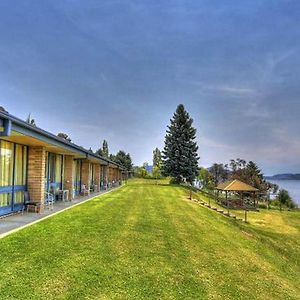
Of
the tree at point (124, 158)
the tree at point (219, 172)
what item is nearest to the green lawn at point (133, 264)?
the tree at point (219, 172)

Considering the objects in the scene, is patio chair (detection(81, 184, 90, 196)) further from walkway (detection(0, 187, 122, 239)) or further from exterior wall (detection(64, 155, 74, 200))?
walkway (detection(0, 187, 122, 239))

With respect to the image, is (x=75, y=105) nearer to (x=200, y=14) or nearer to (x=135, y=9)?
(x=135, y=9)

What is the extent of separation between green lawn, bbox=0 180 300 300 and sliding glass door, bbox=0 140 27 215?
2287mm

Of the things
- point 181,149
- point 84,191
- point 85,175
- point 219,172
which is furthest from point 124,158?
point 84,191

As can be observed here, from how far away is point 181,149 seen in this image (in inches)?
1736

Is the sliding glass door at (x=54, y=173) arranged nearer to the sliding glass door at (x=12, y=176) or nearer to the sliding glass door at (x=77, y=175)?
the sliding glass door at (x=12, y=176)

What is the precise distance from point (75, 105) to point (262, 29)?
18.4 meters

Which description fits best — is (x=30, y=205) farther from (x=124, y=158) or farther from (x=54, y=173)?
(x=124, y=158)

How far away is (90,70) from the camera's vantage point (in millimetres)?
27875

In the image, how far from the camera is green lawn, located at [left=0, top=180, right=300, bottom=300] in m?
5.98

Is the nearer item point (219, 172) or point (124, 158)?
point (219, 172)

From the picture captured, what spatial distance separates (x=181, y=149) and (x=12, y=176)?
3220 cm

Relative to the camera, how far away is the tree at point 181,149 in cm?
4406

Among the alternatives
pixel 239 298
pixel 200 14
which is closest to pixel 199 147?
pixel 200 14
